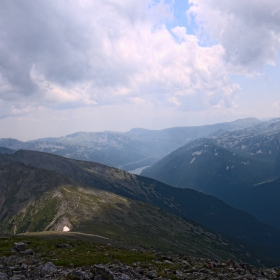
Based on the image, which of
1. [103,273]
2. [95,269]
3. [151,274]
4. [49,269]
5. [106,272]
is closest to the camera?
[103,273]

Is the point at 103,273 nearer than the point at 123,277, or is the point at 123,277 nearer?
the point at 103,273

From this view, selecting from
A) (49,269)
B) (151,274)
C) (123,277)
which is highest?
(49,269)

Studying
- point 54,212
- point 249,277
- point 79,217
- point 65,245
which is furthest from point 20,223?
point 249,277

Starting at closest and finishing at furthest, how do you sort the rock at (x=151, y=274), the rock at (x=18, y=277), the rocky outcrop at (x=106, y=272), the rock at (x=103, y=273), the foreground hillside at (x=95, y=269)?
1. the rock at (x=18, y=277)
2. the rock at (x=103, y=273)
3. the rocky outcrop at (x=106, y=272)
4. the foreground hillside at (x=95, y=269)
5. the rock at (x=151, y=274)

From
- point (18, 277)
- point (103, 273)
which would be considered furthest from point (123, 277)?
point (18, 277)

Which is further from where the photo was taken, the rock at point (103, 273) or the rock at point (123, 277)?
the rock at point (123, 277)

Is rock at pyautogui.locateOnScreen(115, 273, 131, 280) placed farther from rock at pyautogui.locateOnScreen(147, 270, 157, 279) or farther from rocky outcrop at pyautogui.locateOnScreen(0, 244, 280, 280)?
rock at pyautogui.locateOnScreen(147, 270, 157, 279)

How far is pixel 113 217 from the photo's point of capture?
191 meters

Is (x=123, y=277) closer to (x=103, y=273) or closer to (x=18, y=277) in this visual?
(x=103, y=273)

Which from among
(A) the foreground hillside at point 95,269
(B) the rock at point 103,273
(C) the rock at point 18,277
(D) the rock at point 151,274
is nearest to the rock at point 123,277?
(A) the foreground hillside at point 95,269

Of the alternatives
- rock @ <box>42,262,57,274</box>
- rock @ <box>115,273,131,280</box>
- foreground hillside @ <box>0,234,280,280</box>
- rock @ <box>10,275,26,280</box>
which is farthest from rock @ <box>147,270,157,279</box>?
rock @ <box>10,275,26,280</box>

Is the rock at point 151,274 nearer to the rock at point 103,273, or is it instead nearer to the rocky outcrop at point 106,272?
the rocky outcrop at point 106,272

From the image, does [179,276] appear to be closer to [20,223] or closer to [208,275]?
[208,275]

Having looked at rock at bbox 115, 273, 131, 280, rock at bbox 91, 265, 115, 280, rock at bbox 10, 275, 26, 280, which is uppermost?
rock at bbox 10, 275, 26, 280
